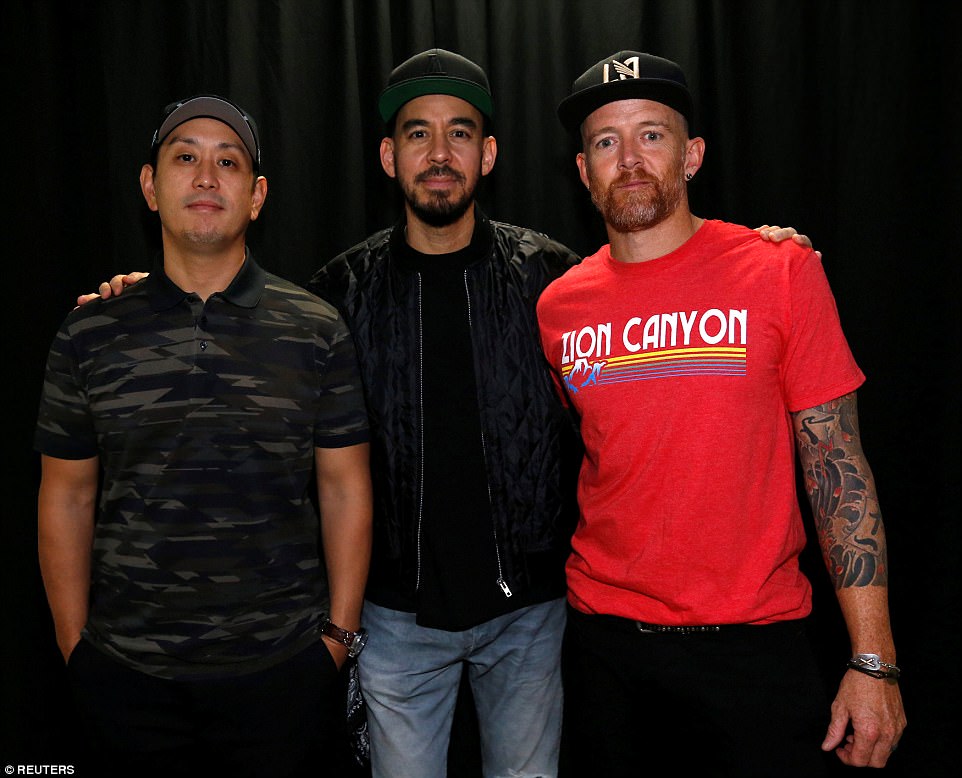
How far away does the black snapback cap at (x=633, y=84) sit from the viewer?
5.75ft

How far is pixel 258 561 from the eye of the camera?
5.63 ft

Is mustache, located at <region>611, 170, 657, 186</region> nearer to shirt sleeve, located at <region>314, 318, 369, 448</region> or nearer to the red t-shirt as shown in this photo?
the red t-shirt

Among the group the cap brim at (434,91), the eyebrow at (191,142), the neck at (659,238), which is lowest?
the neck at (659,238)

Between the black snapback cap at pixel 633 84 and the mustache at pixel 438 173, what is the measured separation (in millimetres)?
313

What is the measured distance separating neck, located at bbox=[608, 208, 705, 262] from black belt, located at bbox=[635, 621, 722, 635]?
0.78m

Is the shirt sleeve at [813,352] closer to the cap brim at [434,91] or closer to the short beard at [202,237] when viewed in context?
the cap brim at [434,91]

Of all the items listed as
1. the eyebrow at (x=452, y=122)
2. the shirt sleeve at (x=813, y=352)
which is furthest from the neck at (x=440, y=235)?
the shirt sleeve at (x=813, y=352)

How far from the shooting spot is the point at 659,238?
175 centimetres

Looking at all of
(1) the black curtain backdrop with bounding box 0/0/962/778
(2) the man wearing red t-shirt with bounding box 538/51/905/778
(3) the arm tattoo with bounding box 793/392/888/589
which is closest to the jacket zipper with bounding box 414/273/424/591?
(2) the man wearing red t-shirt with bounding box 538/51/905/778

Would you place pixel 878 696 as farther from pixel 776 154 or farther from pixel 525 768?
pixel 776 154

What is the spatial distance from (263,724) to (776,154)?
6.91ft

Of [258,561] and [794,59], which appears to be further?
[794,59]

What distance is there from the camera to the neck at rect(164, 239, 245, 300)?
1794mm

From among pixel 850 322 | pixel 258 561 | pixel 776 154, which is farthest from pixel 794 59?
pixel 258 561
